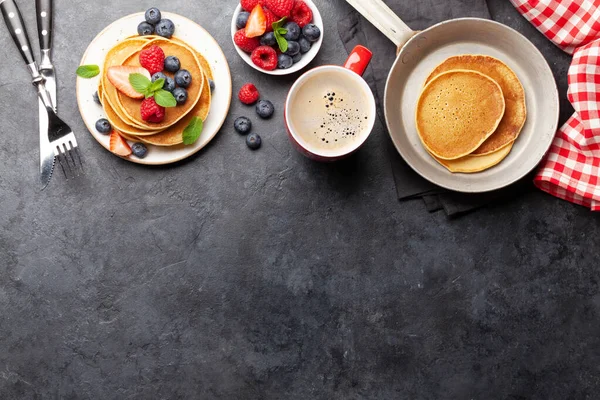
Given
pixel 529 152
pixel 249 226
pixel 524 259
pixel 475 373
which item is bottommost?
pixel 475 373

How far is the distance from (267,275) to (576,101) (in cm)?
125

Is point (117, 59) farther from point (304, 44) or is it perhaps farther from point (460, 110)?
point (460, 110)

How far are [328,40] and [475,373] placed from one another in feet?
4.47

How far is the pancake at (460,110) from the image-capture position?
73.0 inches

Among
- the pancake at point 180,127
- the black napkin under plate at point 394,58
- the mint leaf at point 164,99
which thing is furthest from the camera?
the black napkin under plate at point 394,58

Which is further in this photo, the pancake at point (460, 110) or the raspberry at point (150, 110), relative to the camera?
the pancake at point (460, 110)

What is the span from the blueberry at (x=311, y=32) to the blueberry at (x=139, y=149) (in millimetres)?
695

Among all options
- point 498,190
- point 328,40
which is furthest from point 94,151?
point 498,190

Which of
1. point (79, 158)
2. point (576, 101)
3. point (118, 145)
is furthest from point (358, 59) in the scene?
point (79, 158)

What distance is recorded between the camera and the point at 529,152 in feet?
6.15

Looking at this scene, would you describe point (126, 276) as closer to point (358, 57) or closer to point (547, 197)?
point (358, 57)

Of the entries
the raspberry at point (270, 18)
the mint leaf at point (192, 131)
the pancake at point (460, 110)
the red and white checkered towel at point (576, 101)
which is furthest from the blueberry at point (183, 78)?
the red and white checkered towel at point (576, 101)

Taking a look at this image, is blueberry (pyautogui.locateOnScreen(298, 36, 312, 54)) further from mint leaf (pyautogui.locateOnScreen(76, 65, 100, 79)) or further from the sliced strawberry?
mint leaf (pyautogui.locateOnScreen(76, 65, 100, 79))

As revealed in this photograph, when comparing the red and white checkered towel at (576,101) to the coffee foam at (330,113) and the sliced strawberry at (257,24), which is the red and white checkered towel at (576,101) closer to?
the coffee foam at (330,113)
